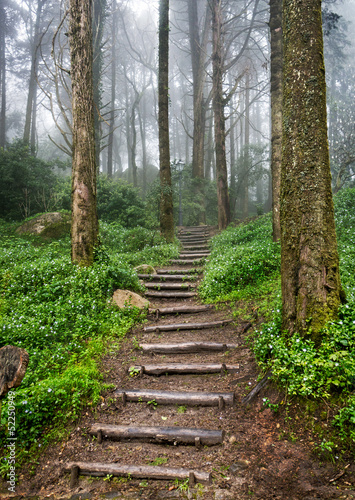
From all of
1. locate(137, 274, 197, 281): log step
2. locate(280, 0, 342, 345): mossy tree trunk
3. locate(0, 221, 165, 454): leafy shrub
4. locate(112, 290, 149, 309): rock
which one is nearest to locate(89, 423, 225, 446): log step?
locate(0, 221, 165, 454): leafy shrub

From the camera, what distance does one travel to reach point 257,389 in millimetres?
3275

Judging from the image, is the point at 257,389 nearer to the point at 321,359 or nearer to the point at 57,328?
the point at 321,359

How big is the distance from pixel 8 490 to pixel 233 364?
2.78 meters

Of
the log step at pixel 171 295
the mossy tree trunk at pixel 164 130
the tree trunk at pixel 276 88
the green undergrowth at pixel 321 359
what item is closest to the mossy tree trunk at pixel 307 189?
the green undergrowth at pixel 321 359

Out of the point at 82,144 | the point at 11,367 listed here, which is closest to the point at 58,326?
the point at 11,367

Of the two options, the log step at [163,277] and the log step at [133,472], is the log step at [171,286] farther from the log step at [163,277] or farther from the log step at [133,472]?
the log step at [133,472]

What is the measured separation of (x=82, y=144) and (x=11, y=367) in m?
4.74

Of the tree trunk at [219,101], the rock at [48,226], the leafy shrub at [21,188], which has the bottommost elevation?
the rock at [48,226]

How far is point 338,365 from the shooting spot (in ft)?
9.09

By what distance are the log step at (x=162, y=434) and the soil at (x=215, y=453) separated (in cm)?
6

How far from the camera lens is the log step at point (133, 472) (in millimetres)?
2500

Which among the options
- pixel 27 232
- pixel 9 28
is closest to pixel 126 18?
pixel 9 28

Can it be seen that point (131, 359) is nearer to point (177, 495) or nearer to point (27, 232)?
point (177, 495)

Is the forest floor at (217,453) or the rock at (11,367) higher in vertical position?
the rock at (11,367)
